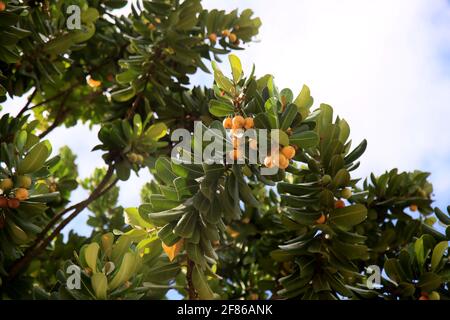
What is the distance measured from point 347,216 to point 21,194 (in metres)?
1.58

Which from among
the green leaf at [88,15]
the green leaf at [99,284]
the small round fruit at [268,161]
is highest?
the green leaf at [88,15]

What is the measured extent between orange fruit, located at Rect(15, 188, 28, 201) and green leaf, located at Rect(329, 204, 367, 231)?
4.88 feet

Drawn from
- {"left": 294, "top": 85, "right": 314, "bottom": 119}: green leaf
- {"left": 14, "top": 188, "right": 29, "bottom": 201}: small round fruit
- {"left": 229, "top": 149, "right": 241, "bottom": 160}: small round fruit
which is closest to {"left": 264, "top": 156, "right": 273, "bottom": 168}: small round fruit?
{"left": 229, "top": 149, "right": 241, "bottom": 160}: small round fruit

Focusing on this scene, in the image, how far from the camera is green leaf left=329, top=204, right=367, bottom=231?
106 inches

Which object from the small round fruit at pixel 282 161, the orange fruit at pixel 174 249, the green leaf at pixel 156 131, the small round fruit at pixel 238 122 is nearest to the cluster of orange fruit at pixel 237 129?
the small round fruit at pixel 238 122

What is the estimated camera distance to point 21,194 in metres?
2.71

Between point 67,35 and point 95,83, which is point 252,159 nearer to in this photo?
point 67,35

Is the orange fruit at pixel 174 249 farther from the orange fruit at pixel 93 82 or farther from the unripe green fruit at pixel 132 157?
the orange fruit at pixel 93 82

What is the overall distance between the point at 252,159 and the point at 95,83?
285 centimetres

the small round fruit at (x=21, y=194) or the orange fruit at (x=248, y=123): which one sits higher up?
the orange fruit at (x=248, y=123)

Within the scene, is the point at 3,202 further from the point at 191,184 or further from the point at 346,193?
the point at 346,193

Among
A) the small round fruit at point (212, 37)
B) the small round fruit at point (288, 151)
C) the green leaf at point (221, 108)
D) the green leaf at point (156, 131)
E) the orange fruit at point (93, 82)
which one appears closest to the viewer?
the small round fruit at point (288, 151)

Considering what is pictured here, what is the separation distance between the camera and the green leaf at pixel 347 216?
8.82ft

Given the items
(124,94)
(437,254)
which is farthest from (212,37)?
(437,254)
